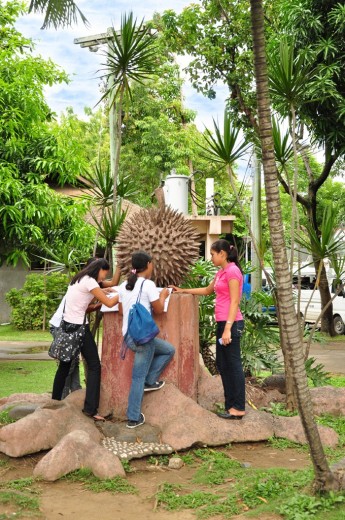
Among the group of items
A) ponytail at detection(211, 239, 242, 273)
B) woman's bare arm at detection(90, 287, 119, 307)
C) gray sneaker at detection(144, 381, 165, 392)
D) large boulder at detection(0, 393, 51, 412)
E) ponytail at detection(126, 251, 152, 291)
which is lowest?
large boulder at detection(0, 393, 51, 412)

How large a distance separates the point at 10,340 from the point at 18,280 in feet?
18.9

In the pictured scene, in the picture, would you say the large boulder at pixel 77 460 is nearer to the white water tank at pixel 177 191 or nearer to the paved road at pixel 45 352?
the paved road at pixel 45 352

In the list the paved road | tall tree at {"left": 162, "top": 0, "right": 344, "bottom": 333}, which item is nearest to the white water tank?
tall tree at {"left": 162, "top": 0, "right": 344, "bottom": 333}

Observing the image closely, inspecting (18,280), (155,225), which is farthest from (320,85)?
(18,280)

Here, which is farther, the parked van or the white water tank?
the parked van

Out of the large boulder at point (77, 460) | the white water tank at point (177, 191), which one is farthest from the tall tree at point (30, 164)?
the large boulder at point (77, 460)

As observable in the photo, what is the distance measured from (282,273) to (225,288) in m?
2.03

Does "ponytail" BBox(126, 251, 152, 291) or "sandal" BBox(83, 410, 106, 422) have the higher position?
"ponytail" BBox(126, 251, 152, 291)

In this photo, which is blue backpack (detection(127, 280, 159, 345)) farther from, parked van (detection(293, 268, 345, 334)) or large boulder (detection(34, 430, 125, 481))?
parked van (detection(293, 268, 345, 334))

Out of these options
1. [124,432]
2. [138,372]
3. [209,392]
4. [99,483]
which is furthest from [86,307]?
[99,483]

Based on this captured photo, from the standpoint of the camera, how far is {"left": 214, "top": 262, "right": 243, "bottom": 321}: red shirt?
6.51 meters

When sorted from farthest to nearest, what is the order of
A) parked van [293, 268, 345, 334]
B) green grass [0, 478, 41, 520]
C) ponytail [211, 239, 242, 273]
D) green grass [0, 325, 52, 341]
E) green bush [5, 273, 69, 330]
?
parked van [293, 268, 345, 334], green bush [5, 273, 69, 330], green grass [0, 325, 52, 341], ponytail [211, 239, 242, 273], green grass [0, 478, 41, 520]

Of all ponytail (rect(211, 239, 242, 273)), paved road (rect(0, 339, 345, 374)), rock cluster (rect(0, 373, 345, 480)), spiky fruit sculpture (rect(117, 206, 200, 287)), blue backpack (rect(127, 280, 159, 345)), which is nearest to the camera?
rock cluster (rect(0, 373, 345, 480))

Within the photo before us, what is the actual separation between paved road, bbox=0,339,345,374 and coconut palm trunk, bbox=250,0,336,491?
8593 millimetres
